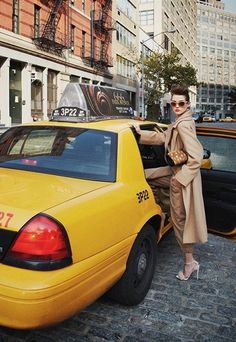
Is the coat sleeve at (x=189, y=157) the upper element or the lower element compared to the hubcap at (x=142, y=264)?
upper

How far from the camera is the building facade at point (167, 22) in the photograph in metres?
63.8

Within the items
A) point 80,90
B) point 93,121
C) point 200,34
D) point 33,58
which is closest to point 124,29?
point 33,58

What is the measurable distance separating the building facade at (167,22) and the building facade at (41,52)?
51.1 ft

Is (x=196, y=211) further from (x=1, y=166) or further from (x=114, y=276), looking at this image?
(x=1, y=166)

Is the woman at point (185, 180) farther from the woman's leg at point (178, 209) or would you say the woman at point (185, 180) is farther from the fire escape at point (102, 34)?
the fire escape at point (102, 34)

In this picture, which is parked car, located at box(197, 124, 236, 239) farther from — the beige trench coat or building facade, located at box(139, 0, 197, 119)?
building facade, located at box(139, 0, 197, 119)

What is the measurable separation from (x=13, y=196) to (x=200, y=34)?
170 metres

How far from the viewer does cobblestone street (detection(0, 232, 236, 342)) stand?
10.7 feet

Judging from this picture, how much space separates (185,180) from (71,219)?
1612 mm

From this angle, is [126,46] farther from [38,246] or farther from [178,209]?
[38,246]

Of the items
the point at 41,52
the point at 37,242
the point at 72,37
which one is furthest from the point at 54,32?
the point at 37,242

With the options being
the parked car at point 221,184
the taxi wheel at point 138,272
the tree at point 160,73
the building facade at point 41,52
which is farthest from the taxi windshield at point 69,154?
the tree at point 160,73

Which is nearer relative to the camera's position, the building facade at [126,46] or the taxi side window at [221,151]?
the taxi side window at [221,151]

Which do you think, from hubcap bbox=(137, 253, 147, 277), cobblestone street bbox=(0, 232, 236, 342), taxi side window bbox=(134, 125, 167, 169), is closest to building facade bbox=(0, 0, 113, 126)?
taxi side window bbox=(134, 125, 167, 169)
